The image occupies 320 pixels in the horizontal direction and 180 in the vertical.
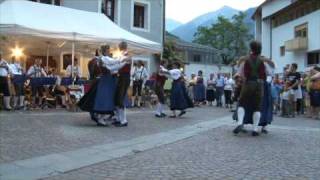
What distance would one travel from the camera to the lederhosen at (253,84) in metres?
11.0

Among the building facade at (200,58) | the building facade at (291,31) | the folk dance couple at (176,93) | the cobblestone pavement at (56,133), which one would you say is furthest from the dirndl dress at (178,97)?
the building facade at (200,58)

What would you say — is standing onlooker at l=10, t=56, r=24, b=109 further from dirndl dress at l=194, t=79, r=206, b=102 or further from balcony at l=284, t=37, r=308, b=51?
balcony at l=284, t=37, r=308, b=51

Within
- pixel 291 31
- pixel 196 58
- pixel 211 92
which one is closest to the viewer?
pixel 211 92

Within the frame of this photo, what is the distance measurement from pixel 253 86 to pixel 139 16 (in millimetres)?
22875

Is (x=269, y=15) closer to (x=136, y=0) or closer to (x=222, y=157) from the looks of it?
(x=136, y=0)

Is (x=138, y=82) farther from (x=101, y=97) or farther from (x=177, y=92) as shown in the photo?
(x=101, y=97)

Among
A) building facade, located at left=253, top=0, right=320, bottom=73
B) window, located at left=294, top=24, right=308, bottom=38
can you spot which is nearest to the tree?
building facade, located at left=253, top=0, right=320, bottom=73

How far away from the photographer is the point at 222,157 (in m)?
8.05

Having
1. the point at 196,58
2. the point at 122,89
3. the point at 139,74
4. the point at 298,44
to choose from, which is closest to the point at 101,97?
the point at 122,89

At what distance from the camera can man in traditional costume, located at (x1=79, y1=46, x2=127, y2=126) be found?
11898 mm

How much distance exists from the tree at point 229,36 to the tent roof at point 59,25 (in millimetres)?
71210

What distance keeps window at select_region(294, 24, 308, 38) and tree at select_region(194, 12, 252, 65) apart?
1605 inches

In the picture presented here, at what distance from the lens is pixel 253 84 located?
36.0 feet

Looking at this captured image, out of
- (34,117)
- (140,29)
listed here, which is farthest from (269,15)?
(34,117)
